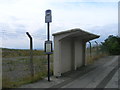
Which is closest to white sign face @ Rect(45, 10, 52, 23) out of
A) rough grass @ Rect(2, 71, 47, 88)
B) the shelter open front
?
the shelter open front

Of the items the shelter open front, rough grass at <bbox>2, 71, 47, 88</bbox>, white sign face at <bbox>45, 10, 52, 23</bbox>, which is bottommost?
rough grass at <bbox>2, 71, 47, 88</bbox>

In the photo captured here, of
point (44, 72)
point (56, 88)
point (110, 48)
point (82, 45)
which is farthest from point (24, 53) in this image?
point (110, 48)

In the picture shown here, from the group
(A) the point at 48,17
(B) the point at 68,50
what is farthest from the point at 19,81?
(B) the point at 68,50

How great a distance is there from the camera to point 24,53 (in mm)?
10047

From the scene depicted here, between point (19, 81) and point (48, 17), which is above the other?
point (48, 17)

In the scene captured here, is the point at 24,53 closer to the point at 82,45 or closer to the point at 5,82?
the point at 5,82

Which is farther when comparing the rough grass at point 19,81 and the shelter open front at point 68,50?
the shelter open front at point 68,50

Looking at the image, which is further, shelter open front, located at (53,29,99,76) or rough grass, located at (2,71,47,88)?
shelter open front, located at (53,29,99,76)

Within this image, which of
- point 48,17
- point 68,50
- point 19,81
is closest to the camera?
point 19,81

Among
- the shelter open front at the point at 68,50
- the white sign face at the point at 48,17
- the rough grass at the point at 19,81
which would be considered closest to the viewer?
the rough grass at the point at 19,81

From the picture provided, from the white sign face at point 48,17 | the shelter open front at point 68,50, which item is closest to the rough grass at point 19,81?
the shelter open front at point 68,50

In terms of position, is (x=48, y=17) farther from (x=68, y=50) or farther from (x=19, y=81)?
(x=68, y=50)

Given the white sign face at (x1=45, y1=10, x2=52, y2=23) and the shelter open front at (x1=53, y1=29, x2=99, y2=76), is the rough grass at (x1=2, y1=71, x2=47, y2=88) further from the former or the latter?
the white sign face at (x1=45, y1=10, x2=52, y2=23)

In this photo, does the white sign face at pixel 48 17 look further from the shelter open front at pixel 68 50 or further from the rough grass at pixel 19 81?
the rough grass at pixel 19 81
